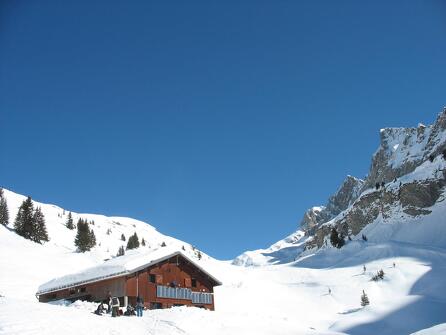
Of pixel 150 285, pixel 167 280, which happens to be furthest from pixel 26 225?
pixel 150 285

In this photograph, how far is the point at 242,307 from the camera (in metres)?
54.2

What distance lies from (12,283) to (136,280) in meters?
16.3

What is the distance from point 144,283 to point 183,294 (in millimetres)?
5096

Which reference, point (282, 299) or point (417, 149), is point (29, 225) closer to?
point (282, 299)

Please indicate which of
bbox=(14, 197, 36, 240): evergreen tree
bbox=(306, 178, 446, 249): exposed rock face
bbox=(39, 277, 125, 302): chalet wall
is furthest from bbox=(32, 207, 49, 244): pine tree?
bbox=(306, 178, 446, 249): exposed rock face

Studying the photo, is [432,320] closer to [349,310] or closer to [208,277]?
[349,310]

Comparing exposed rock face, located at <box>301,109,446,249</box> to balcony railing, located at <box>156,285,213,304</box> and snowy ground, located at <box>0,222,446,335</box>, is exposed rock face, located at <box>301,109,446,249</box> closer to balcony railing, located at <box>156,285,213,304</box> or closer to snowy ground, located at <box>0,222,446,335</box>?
snowy ground, located at <box>0,222,446,335</box>

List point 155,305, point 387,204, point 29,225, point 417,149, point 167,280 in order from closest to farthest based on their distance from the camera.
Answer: point 155,305 < point 167,280 < point 29,225 < point 387,204 < point 417,149

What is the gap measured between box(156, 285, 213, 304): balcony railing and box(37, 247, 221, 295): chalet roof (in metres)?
2.65

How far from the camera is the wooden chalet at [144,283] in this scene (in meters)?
38.9

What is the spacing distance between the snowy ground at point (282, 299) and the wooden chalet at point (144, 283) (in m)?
3.70

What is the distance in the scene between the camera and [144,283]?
40312 mm

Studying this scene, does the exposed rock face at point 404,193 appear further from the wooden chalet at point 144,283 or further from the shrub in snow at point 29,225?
the wooden chalet at point 144,283

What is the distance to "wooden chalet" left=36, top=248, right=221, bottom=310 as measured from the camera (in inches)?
1531
